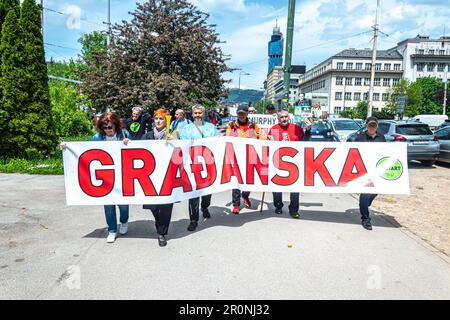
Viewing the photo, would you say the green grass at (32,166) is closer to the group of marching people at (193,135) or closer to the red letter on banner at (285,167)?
the group of marching people at (193,135)

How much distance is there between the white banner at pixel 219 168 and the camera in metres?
5.14

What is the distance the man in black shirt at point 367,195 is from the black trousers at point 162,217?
3065mm

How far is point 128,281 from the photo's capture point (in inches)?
147

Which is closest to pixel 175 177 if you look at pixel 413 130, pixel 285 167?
pixel 285 167

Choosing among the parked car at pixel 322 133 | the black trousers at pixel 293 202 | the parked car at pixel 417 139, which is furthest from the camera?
the parked car at pixel 322 133

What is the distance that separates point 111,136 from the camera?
516 cm

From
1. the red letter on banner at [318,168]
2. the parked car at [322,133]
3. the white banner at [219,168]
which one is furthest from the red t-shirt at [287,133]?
the parked car at [322,133]

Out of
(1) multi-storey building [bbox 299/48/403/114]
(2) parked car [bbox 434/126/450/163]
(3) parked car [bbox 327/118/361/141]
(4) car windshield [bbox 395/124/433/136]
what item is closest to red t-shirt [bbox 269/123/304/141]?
(4) car windshield [bbox 395/124/433/136]

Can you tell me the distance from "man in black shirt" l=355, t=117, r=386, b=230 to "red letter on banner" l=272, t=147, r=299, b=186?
43.3 inches

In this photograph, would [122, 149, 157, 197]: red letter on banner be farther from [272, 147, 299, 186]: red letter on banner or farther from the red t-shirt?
the red t-shirt

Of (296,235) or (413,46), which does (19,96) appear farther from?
(413,46)

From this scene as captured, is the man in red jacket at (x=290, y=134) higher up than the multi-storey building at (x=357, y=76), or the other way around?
the multi-storey building at (x=357, y=76)

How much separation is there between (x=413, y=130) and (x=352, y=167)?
8551mm

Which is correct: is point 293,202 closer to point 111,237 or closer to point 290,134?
point 290,134
